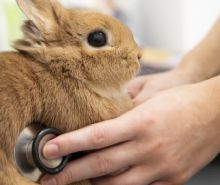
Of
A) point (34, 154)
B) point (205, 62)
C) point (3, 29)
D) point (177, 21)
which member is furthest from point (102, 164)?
point (177, 21)

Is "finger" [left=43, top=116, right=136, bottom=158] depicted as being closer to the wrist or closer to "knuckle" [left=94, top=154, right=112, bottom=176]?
"knuckle" [left=94, top=154, right=112, bottom=176]

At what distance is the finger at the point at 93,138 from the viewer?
0.68 metres

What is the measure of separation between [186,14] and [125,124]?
2.44 m

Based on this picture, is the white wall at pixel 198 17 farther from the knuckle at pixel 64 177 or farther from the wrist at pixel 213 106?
the knuckle at pixel 64 177

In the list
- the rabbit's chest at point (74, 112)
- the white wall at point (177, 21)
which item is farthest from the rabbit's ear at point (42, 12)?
the white wall at point (177, 21)

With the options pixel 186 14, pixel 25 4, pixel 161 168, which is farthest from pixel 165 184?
pixel 186 14

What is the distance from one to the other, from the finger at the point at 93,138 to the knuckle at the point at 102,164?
0.06 ft

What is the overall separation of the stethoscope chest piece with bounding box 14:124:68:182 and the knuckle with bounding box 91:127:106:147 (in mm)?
63

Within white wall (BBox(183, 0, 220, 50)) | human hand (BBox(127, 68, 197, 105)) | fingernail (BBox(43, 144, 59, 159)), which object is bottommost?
fingernail (BBox(43, 144, 59, 159))

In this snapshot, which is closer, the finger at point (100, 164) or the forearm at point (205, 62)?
the finger at point (100, 164)

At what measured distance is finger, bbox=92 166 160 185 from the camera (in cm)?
75

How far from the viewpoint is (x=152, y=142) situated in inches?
30.2

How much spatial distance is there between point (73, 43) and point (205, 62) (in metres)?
0.57

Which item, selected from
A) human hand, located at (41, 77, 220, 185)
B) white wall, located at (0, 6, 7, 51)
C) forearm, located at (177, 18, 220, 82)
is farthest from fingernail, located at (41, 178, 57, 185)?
white wall, located at (0, 6, 7, 51)
